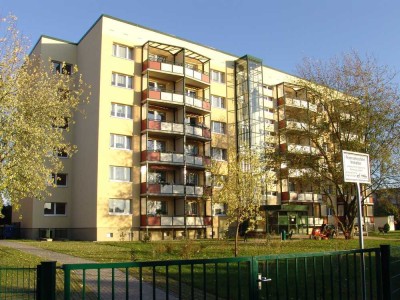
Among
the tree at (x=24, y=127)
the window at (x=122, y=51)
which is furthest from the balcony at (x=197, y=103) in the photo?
the tree at (x=24, y=127)

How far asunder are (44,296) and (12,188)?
46.7ft

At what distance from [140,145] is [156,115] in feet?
12.0

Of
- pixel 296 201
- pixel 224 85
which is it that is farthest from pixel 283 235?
pixel 224 85

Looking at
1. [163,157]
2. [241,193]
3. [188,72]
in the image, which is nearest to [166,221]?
[163,157]

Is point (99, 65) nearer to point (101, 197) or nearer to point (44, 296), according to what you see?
point (101, 197)

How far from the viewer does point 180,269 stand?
4840 millimetres

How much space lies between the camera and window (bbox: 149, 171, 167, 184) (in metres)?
39.2

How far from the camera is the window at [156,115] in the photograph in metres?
40.5

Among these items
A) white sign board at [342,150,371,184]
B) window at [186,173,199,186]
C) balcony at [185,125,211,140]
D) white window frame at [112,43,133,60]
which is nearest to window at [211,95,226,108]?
balcony at [185,125,211,140]

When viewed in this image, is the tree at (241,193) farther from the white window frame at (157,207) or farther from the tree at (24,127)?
the white window frame at (157,207)

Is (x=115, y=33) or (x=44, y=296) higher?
(x=115, y=33)

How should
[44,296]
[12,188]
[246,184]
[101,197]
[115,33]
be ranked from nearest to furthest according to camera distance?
[44,296]
[12,188]
[246,184]
[101,197]
[115,33]

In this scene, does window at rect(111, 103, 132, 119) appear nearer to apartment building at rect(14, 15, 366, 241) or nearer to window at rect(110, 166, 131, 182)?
apartment building at rect(14, 15, 366, 241)

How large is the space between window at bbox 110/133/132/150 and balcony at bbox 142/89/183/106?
12.7 ft
